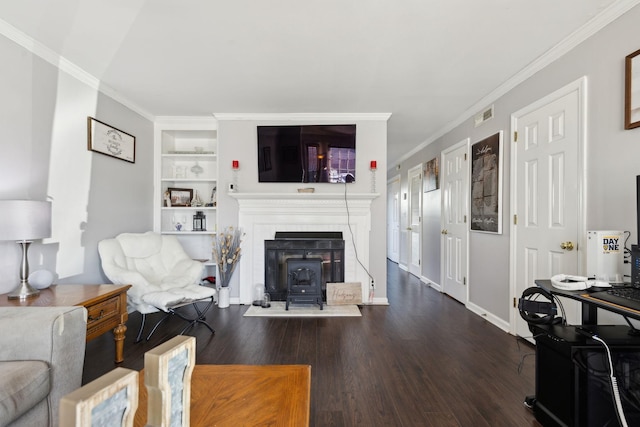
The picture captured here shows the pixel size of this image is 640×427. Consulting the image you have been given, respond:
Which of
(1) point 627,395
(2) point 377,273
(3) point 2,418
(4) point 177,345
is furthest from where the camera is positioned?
(2) point 377,273

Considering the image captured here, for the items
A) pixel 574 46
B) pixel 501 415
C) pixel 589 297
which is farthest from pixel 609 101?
pixel 501 415

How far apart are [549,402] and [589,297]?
65 cm

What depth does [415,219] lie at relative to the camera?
5852mm

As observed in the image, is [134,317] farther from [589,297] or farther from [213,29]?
[589,297]

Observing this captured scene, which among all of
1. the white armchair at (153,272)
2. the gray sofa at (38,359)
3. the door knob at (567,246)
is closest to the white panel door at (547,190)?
the door knob at (567,246)

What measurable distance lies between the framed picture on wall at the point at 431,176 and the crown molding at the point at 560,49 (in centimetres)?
103

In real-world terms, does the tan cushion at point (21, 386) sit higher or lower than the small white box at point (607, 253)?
lower

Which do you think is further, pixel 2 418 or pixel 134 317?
pixel 134 317

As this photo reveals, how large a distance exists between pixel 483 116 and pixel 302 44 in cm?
230

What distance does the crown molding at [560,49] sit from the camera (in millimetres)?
1858

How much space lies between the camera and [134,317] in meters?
3.33

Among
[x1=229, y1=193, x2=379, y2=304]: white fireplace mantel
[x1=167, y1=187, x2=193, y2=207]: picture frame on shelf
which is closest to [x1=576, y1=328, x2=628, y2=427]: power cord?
[x1=229, y1=193, x2=379, y2=304]: white fireplace mantel

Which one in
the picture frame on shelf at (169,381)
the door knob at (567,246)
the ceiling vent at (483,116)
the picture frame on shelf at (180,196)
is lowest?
the picture frame on shelf at (169,381)

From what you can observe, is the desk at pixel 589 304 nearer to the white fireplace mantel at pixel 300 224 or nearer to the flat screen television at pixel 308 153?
the white fireplace mantel at pixel 300 224
